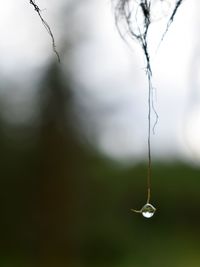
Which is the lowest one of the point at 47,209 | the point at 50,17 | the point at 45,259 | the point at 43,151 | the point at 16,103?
the point at 45,259

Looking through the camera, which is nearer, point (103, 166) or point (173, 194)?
point (103, 166)

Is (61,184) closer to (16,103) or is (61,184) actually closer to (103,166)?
(16,103)

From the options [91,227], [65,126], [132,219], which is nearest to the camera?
[65,126]

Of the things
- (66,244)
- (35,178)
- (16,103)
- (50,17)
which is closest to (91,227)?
(66,244)

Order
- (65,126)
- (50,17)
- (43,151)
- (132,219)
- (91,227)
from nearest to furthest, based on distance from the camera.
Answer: (50,17) < (65,126) < (43,151) < (91,227) < (132,219)

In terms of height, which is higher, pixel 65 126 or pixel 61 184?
pixel 65 126

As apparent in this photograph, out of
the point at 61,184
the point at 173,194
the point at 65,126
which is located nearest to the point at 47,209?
the point at 61,184
